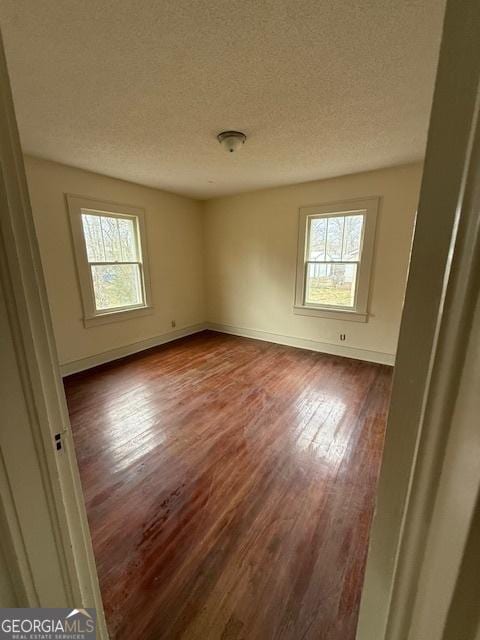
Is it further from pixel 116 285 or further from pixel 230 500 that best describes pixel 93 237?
pixel 230 500

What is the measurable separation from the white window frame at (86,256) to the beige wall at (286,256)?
138cm

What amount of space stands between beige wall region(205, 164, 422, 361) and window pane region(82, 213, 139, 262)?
60.1 inches

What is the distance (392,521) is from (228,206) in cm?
469

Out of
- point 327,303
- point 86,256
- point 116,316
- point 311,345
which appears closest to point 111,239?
point 86,256

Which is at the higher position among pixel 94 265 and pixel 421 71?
pixel 421 71

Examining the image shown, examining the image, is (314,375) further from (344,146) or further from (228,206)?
(228,206)

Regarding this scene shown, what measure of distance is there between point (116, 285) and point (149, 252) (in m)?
0.73

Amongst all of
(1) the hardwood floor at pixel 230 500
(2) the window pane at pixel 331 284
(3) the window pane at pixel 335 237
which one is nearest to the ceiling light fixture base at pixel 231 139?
Result: (3) the window pane at pixel 335 237

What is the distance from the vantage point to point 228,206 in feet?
14.9

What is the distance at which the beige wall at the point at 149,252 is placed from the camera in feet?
9.64

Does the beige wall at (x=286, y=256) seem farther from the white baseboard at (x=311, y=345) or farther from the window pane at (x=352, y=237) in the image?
the window pane at (x=352, y=237)

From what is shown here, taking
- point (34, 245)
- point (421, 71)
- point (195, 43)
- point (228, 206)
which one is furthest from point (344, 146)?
point (34, 245)

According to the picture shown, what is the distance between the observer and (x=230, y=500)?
1.59 metres

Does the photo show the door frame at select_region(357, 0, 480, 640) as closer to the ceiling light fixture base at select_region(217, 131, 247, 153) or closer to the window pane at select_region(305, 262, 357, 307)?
the ceiling light fixture base at select_region(217, 131, 247, 153)
